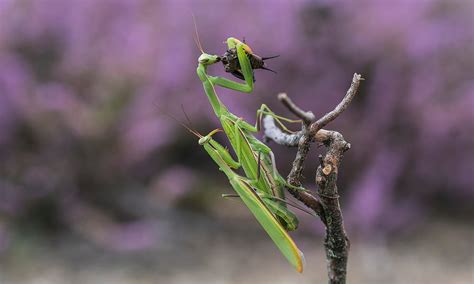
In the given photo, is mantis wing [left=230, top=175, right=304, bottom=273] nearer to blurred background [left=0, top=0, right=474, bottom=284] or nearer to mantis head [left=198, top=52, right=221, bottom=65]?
mantis head [left=198, top=52, right=221, bottom=65]

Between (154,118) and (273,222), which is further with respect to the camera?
(154,118)

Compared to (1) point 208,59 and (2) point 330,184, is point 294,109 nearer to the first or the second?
(2) point 330,184

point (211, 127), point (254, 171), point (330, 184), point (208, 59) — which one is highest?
point (211, 127)

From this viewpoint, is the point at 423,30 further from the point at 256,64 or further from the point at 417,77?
the point at 256,64

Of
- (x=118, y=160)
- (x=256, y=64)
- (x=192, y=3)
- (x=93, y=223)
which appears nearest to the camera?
(x=256, y=64)

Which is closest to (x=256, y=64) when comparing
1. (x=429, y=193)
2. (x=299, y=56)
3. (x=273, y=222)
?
(x=273, y=222)

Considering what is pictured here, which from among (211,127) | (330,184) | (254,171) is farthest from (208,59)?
(211,127)

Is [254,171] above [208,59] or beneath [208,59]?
beneath

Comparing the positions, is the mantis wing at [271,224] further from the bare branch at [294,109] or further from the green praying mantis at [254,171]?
the bare branch at [294,109]
